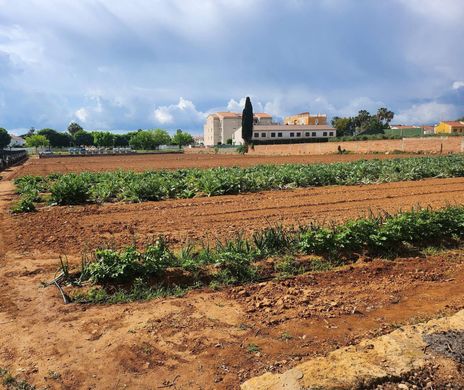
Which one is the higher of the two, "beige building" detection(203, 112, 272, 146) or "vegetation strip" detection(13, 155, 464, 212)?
"beige building" detection(203, 112, 272, 146)

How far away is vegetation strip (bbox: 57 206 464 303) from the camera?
5.98m

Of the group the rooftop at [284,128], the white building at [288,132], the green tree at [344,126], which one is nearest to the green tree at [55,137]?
the white building at [288,132]

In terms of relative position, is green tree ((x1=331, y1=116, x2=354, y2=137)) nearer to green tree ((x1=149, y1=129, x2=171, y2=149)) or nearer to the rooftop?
the rooftop

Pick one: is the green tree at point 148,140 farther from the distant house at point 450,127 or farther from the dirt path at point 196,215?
the dirt path at point 196,215

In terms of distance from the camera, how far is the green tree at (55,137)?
129125mm

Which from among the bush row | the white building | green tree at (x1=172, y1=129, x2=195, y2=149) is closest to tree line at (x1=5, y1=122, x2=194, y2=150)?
green tree at (x1=172, y1=129, x2=195, y2=149)

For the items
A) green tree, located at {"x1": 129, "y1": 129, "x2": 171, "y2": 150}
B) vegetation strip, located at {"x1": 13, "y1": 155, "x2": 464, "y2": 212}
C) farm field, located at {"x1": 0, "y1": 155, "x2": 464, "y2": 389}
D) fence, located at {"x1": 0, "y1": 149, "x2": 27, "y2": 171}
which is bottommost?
farm field, located at {"x1": 0, "y1": 155, "x2": 464, "y2": 389}

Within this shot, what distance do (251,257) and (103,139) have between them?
432 ft

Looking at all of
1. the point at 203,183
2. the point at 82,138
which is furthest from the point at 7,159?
the point at 82,138

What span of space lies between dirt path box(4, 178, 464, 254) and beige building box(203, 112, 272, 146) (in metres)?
106

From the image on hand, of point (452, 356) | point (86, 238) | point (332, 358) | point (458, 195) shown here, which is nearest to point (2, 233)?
point (86, 238)

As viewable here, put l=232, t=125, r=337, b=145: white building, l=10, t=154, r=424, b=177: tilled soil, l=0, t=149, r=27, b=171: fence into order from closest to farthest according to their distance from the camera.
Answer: l=10, t=154, r=424, b=177: tilled soil < l=0, t=149, r=27, b=171: fence < l=232, t=125, r=337, b=145: white building

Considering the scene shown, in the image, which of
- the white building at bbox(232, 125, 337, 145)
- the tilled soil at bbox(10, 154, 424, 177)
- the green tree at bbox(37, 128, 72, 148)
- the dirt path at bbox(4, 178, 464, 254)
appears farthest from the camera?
the green tree at bbox(37, 128, 72, 148)

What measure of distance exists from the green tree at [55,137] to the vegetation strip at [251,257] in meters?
135
